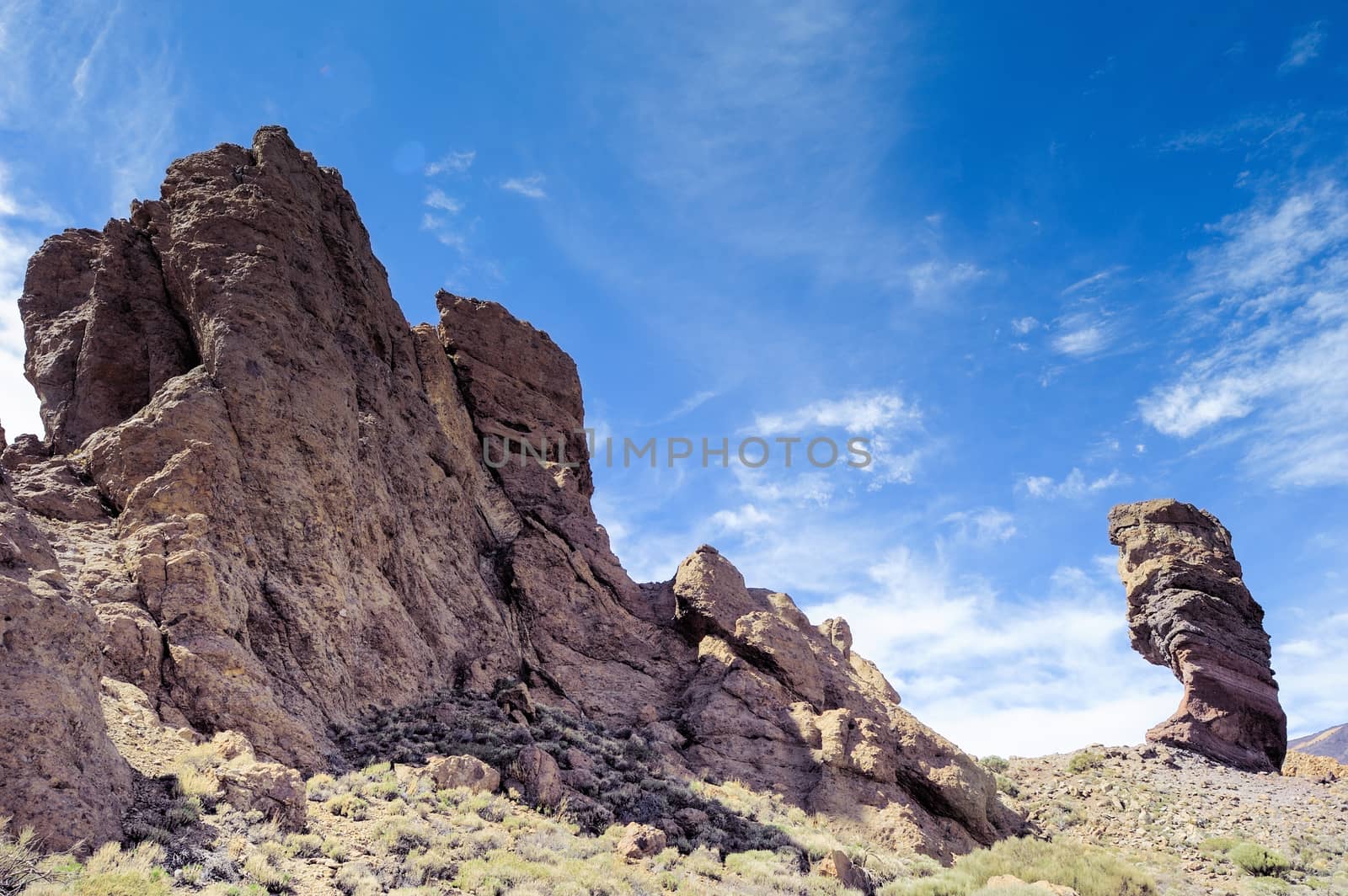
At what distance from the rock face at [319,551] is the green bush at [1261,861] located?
6261 mm

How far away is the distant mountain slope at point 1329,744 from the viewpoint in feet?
420

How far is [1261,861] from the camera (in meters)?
21.5

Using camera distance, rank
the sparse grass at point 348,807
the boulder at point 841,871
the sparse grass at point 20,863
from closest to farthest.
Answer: the sparse grass at point 20,863, the sparse grass at point 348,807, the boulder at point 841,871

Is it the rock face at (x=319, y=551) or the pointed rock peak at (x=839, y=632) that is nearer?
the rock face at (x=319, y=551)

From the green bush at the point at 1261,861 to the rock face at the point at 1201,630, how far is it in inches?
455

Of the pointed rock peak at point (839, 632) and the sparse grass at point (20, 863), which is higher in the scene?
the pointed rock peak at point (839, 632)

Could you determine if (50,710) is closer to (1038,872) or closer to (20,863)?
(20,863)


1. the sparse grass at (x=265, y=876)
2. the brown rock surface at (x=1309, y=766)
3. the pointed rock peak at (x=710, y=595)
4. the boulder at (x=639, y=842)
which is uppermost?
the pointed rock peak at (x=710, y=595)

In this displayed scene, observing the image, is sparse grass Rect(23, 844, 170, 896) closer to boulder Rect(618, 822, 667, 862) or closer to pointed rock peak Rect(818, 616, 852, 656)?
boulder Rect(618, 822, 667, 862)

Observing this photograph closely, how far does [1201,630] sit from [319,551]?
35764 millimetres

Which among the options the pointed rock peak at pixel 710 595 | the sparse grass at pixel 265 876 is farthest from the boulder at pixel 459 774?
the pointed rock peak at pixel 710 595

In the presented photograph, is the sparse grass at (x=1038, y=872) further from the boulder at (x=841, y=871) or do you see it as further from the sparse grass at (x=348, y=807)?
the sparse grass at (x=348, y=807)

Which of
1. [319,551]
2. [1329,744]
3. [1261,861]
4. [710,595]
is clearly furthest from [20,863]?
[1329,744]

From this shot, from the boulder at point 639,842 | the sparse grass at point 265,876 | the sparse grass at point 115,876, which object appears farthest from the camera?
the boulder at point 639,842
